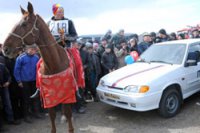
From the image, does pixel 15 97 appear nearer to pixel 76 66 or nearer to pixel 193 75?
pixel 76 66

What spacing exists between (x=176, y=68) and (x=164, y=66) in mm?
292

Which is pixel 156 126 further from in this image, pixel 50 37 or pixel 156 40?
pixel 156 40

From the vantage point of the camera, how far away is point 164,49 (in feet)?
21.7

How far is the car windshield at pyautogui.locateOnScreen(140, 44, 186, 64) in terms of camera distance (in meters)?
6.15

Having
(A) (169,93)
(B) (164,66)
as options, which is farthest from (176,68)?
(A) (169,93)

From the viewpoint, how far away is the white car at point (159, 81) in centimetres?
521

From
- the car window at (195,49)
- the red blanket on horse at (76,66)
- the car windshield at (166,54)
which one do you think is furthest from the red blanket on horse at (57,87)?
the car window at (195,49)

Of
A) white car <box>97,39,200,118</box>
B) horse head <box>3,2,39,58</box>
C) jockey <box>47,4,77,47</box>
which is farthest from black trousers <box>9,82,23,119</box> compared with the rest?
horse head <box>3,2,39,58</box>

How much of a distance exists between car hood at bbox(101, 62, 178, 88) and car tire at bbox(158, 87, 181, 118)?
0.49 metres

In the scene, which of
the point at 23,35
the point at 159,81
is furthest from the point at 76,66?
the point at 159,81

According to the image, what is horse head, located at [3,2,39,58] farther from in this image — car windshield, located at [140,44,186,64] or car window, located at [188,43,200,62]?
car window, located at [188,43,200,62]

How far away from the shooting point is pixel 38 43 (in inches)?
167

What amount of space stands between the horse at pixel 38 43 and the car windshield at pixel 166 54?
9.06ft

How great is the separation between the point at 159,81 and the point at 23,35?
3075 millimetres
